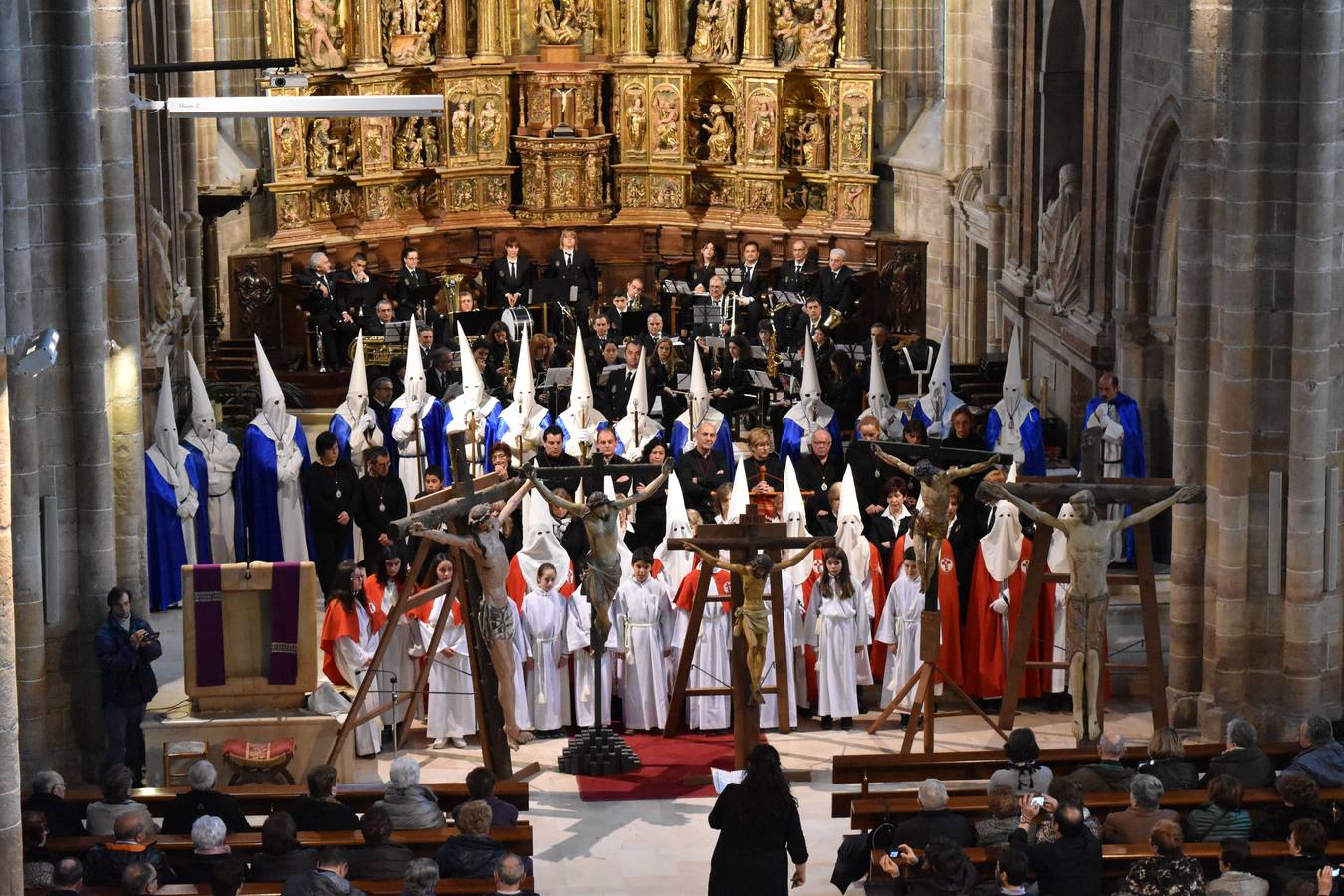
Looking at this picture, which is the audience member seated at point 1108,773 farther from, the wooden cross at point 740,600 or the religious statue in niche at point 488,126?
the religious statue in niche at point 488,126

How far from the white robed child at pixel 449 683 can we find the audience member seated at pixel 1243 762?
17.9 feet

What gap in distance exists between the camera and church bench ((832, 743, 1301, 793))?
16.2 m

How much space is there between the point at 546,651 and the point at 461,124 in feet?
46.4

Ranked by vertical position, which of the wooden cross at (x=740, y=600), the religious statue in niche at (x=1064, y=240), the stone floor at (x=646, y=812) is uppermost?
the religious statue in niche at (x=1064, y=240)

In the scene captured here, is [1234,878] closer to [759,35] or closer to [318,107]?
[318,107]

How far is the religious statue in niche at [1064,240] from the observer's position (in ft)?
79.4

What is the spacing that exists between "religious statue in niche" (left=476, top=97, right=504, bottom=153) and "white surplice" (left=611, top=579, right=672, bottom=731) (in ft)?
45.7

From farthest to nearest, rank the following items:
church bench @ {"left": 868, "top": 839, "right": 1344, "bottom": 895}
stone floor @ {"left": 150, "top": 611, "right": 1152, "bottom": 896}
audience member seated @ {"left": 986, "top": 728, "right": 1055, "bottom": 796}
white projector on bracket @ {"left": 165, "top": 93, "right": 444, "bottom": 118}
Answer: white projector on bracket @ {"left": 165, "top": 93, "right": 444, "bottom": 118} → stone floor @ {"left": 150, "top": 611, "right": 1152, "bottom": 896} → audience member seated @ {"left": 986, "top": 728, "right": 1055, "bottom": 796} → church bench @ {"left": 868, "top": 839, "right": 1344, "bottom": 895}

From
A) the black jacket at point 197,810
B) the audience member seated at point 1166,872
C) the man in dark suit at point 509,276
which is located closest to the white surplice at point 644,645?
the black jacket at point 197,810

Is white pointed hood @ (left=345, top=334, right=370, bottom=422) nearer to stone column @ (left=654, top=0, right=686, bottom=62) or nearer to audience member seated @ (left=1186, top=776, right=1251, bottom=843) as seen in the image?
audience member seated @ (left=1186, top=776, right=1251, bottom=843)

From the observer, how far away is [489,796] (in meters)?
15.1

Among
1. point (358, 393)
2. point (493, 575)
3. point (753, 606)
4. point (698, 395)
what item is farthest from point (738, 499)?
point (358, 393)

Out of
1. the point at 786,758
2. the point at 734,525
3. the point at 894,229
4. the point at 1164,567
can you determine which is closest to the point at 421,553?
the point at 734,525

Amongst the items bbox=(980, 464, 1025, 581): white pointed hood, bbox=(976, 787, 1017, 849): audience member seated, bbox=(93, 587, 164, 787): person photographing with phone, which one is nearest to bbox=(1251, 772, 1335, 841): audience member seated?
bbox=(976, 787, 1017, 849): audience member seated
